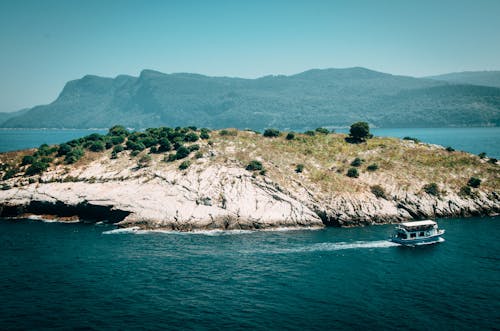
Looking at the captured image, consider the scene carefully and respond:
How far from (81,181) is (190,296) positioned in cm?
5918

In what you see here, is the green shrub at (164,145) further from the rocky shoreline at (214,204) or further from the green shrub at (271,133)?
→ the green shrub at (271,133)

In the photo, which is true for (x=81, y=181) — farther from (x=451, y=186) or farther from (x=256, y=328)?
(x=451, y=186)

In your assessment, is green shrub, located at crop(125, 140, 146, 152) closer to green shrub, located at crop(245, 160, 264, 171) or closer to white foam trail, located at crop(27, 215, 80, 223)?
white foam trail, located at crop(27, 215, 80, 223)

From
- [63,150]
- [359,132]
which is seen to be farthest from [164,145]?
[359,132]

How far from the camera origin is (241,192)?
90250 mm

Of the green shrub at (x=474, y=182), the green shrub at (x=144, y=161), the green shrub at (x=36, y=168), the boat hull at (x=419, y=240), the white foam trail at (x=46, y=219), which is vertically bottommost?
the boat hull at (x=419, y=240)

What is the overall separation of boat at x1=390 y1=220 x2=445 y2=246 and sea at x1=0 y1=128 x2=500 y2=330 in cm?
195

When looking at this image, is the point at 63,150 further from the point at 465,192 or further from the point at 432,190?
the point at 465,192

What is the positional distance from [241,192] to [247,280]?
35794 mm

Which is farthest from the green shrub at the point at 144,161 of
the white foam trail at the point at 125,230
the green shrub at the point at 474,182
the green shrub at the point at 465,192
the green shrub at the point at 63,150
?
the green shrub at the point at 474,182

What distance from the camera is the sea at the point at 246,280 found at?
4478 centimetres

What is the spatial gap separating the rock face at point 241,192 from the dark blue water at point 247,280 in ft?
21.8

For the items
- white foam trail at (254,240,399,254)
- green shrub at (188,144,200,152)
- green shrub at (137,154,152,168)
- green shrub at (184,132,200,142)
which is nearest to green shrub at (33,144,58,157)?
green shrub at (137,154,152,168)

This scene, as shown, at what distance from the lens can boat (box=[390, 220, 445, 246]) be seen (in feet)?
237
